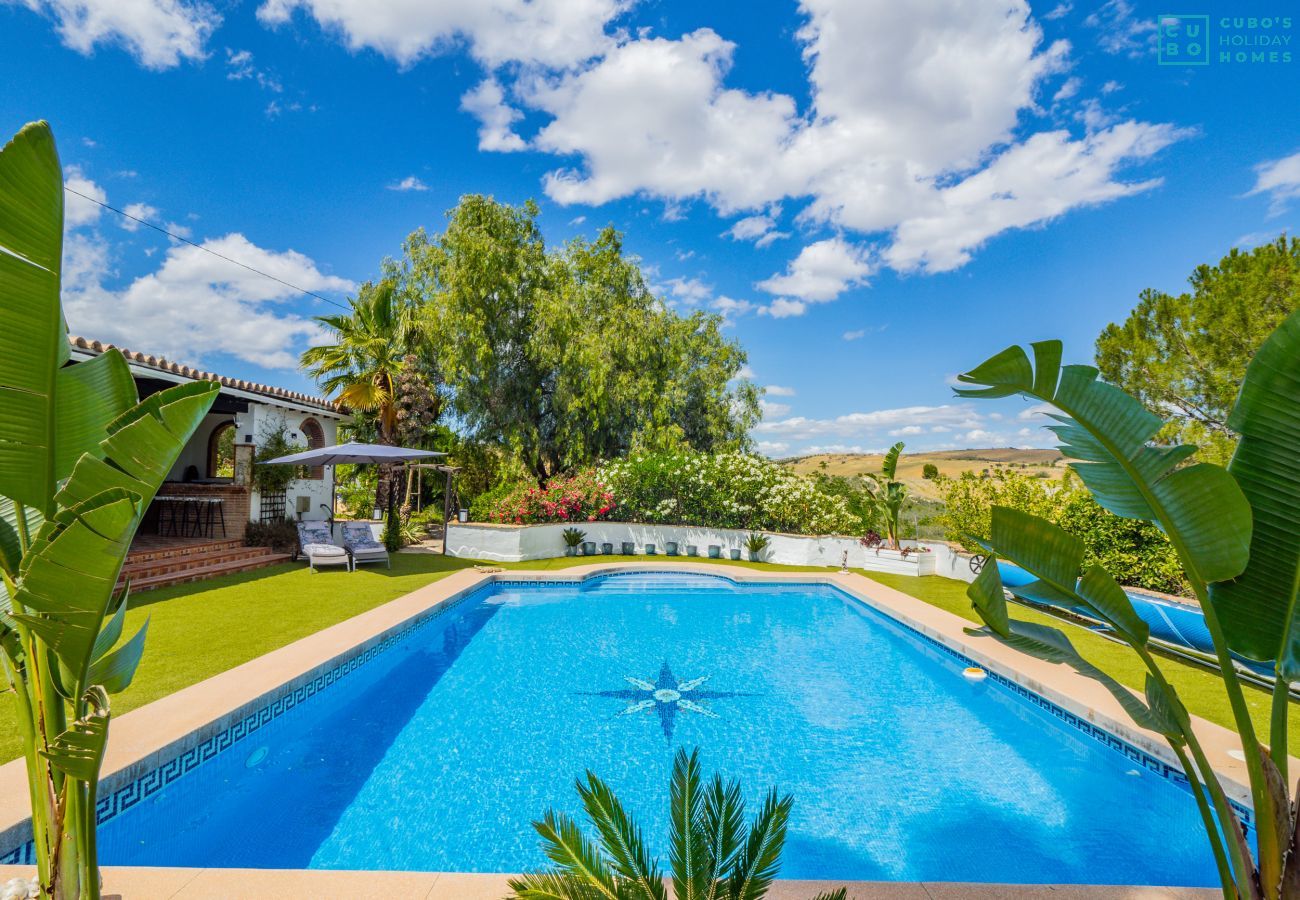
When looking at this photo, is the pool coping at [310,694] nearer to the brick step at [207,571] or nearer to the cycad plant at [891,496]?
the brick step at [207,571]

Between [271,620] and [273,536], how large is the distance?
6.99 meters

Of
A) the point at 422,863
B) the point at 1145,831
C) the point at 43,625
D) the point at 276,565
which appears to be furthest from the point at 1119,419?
the point at 276,565

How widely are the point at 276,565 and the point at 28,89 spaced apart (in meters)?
10.9

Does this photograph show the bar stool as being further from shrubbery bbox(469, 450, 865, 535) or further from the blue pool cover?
the blue pool cover

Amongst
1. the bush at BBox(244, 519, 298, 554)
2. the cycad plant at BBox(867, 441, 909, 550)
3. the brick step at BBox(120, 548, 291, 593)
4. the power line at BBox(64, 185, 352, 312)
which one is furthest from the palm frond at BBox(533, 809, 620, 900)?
the cycad plant at BBox(867, 441, 909, 550)

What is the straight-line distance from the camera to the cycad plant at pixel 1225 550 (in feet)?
6.69

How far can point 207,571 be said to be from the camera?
37.0 feet

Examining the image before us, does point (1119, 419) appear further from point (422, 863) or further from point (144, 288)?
point (144, 288)

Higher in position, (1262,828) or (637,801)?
(1262,828)

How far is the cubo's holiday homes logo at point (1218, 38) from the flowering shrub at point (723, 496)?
39.2 ft

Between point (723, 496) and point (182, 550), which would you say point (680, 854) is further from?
point (723, 496)

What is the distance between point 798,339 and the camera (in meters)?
29.3

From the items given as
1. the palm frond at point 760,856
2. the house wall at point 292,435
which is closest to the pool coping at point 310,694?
the palm frond at point 760,856

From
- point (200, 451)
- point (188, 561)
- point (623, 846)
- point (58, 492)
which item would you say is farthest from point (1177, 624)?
point (200, 451)
